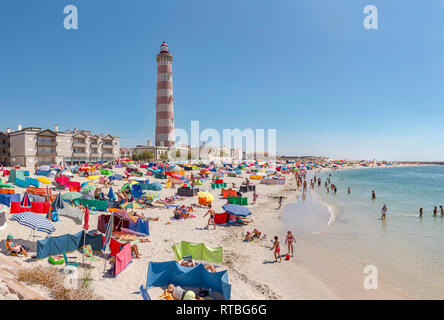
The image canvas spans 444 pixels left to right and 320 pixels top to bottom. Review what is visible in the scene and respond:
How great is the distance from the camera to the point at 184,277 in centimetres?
719

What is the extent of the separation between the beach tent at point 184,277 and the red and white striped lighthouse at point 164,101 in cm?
6020

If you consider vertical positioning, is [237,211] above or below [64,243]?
below

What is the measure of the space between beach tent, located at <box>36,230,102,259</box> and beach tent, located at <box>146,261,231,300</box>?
3542 mm

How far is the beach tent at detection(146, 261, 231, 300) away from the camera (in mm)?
6871

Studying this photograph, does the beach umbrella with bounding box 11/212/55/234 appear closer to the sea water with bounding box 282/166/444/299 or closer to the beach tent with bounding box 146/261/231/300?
the beach tent with bounding box 146/261/231/300

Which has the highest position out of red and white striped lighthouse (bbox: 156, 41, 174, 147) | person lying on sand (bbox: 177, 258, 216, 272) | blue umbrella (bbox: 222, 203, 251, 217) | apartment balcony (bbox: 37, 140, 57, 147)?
red and white striped lighthouse (bbox: 156, 41, 174, 147)

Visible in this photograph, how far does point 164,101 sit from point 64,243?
59.4m

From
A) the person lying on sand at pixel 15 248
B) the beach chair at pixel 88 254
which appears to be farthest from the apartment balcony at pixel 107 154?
the beach chair at pixel 88 254

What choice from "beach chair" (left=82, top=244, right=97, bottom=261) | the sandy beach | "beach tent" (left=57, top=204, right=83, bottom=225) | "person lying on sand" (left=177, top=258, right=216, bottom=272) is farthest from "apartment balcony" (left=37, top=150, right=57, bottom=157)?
"person lying on sand" (left=177, top=258, right=216, bottom=272)

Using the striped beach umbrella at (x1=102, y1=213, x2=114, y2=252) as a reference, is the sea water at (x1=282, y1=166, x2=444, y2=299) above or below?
below

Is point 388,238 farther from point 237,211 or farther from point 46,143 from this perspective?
point 46,143

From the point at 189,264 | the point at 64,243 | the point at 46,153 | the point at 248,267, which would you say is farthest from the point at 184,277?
the point at 46,153

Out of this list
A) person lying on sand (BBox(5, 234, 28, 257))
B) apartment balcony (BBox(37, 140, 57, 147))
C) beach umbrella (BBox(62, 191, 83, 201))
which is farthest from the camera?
apartment balcony (BBox(37, 140, 57, 147))
